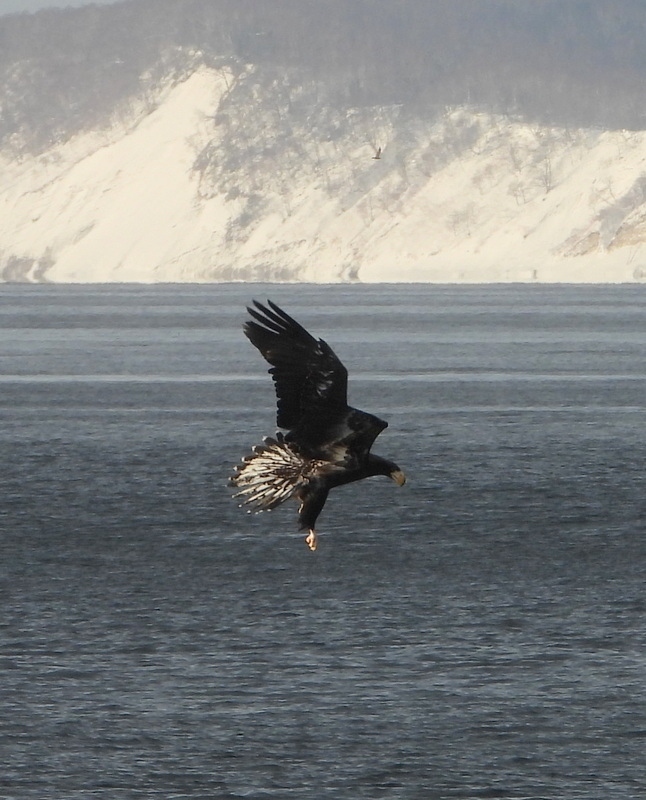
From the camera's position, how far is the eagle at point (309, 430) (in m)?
14.6

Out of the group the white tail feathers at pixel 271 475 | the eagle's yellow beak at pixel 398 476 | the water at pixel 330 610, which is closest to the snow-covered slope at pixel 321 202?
the water at pixel 330 610

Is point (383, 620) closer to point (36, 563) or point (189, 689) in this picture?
point (189, 689)

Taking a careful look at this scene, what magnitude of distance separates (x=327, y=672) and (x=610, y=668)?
3.47 metres

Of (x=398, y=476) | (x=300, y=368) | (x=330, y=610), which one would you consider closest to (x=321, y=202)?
(x=330, y=610)

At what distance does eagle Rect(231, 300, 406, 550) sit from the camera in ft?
47.8

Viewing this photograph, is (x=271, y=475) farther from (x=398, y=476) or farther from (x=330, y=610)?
(x=330, y=610)

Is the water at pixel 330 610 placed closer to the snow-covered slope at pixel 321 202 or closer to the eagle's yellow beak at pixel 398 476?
the eagle's yellow beak at pixel 398 476

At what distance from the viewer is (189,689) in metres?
22.5

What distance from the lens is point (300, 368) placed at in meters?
14.7

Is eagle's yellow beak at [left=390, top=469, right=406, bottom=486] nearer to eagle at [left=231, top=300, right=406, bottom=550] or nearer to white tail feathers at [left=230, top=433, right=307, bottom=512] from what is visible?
eagle at [left=231, top=300, right=406, bottom=550]

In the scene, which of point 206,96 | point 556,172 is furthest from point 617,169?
point 206,96

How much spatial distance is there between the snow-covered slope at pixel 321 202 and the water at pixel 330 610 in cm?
9822

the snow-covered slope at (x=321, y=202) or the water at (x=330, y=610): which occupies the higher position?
the snow-covered slope at (x=321, y=202)

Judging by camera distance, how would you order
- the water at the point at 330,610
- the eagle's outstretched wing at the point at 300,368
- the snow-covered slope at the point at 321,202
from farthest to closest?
the snow-covered slope at the point at 321,202 < the water at the point at 330,610 < the eagle's outstretched wing at the point at 300,368
